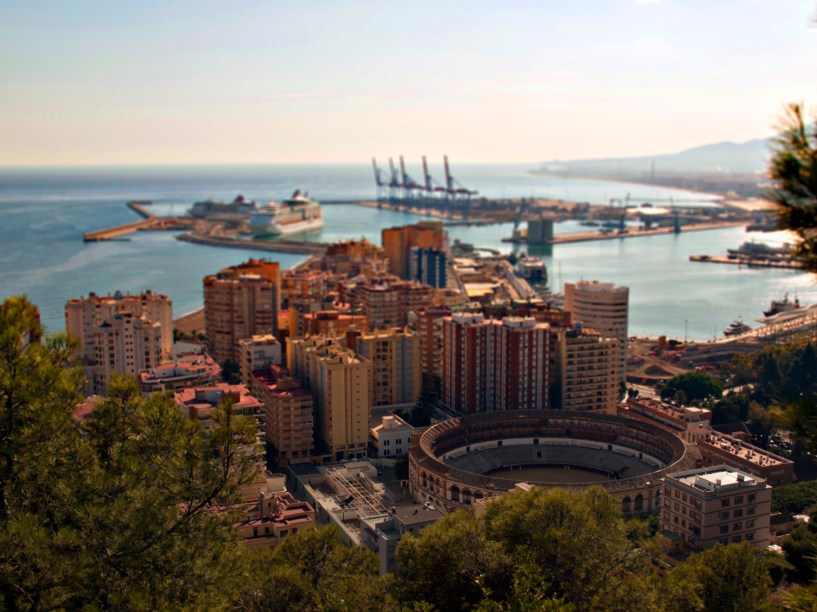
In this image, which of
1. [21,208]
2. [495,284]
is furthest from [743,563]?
[21,208]

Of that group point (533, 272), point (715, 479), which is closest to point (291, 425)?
point (715, 479)

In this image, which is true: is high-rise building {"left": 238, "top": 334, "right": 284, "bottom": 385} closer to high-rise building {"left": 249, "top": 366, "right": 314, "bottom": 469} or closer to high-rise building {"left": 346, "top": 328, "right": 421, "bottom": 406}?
high-rise building {"left": 346, "top": 328, "right": 421, "bottom": 406}

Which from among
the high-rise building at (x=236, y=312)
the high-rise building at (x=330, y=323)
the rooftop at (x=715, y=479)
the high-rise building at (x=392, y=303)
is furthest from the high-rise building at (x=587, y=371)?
the high-rise building at (x=236, y=312)

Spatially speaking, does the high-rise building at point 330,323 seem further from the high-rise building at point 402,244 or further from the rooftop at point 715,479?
the high-rise building at point 402,244

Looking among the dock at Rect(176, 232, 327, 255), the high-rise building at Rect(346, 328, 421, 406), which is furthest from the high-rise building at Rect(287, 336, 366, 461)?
the dock at Rect(176, 232, 327, 255)

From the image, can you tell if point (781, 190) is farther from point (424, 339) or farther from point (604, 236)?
point (604, 236)
